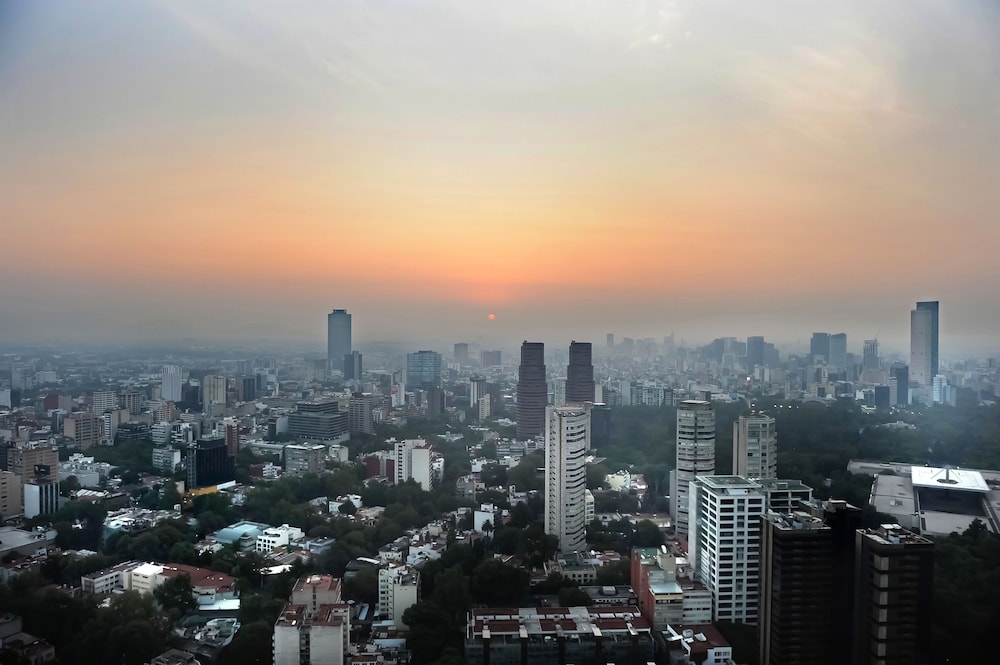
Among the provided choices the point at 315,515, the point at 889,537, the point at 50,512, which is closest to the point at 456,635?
the point at 889,537

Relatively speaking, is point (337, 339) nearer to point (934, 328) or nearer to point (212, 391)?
point (212, 391)

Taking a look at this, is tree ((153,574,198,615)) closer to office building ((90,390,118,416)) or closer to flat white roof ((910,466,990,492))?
office building ((90,390,118,416))

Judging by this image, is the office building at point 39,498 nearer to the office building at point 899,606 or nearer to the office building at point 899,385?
the office building at point 899,606

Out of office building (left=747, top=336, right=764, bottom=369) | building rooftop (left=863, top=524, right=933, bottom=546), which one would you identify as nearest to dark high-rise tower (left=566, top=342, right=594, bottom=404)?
office building (left=747, top=336, right=764, bottom=369)

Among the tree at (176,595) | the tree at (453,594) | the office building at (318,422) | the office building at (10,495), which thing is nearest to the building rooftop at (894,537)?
the tree at (453,594)

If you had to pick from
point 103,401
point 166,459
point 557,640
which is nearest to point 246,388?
point 103,401

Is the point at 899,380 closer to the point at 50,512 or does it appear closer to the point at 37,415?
the point at 50,512
